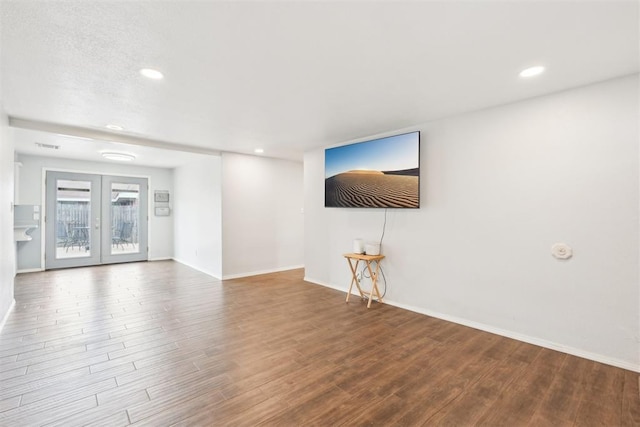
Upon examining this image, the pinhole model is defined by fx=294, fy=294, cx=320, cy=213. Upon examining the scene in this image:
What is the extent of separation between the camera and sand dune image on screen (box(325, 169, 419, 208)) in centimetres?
384

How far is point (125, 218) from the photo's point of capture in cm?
750

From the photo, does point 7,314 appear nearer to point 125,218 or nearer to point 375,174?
point 125,218

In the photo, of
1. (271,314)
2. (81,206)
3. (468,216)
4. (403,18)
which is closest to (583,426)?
(468,216)

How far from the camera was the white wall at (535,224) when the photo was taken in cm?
254

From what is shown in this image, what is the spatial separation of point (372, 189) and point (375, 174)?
0.72 feet

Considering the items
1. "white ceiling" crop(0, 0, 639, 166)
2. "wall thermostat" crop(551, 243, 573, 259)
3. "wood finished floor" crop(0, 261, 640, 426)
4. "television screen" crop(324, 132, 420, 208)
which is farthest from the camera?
"television screen" crop(324, 132, 420, 208)

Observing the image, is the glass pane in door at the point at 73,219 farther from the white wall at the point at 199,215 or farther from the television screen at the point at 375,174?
the television screen at the point at 375,174

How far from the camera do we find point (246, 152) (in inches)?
230

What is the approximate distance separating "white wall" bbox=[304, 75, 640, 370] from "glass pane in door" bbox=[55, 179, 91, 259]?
716 cm

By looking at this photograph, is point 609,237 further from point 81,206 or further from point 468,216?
point 81,206

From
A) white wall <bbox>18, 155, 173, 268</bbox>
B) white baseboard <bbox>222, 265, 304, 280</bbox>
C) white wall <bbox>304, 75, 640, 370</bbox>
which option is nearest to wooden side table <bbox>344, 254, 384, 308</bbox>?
white wall <bbox>304, 75, 640, 370</bbox>

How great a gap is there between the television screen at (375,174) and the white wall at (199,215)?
2457 mm

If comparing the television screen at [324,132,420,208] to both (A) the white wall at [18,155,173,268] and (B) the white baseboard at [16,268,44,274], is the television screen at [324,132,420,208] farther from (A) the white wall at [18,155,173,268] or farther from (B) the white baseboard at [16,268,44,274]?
(B) the white baseboard at [16,268,44,274]

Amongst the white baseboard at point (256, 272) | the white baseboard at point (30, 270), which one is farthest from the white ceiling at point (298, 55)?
the white baseboard at point (30, 270)
